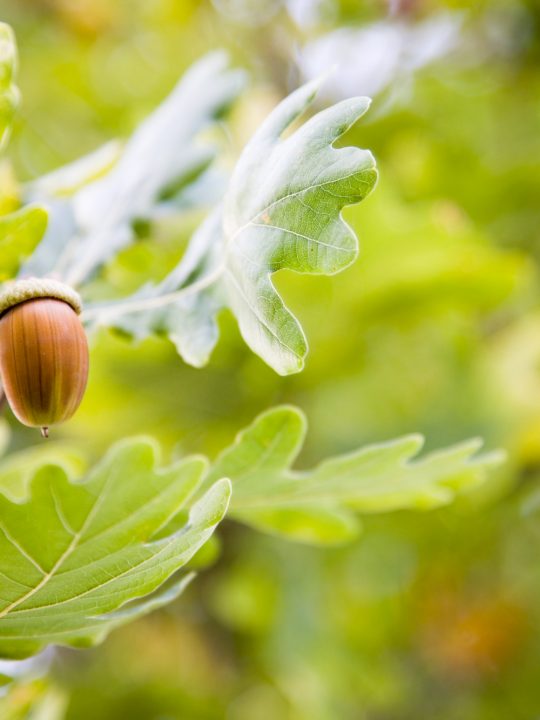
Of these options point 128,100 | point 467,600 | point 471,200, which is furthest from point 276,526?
point 128,100

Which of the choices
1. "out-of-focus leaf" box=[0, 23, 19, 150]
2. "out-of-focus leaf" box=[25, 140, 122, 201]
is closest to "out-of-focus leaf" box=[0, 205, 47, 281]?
"out-of-focus leaf" box=[0, 23, 19, 150]

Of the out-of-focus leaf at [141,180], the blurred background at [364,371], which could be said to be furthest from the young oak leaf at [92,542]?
the blurred background at [364,371]

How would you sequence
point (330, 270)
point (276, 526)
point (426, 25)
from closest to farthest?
point (330, 270) < point (276, 526) < point (426, 25)

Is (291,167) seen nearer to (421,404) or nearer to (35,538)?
(35,538)

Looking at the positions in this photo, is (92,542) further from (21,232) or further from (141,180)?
(141,180)

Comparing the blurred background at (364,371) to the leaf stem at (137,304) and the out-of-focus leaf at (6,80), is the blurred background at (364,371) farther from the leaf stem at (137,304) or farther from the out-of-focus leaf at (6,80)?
the out-of-focus leaf at (6,80)

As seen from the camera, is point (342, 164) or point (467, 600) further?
point (467, 600)

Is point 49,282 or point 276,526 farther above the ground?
point 49,282
